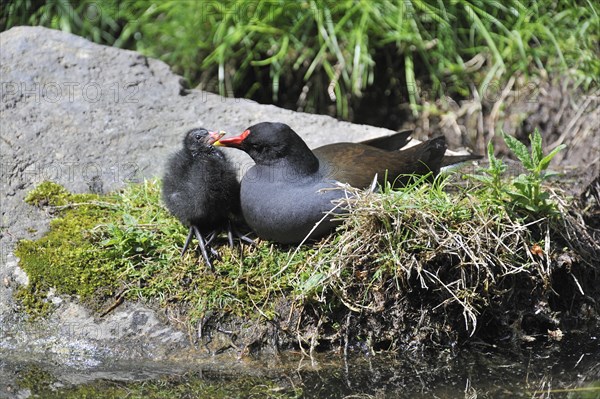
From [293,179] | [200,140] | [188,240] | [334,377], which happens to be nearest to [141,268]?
[188,240]

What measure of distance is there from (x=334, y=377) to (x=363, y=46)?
3.39 metres

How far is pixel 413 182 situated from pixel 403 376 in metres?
1.30

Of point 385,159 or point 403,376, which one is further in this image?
point 385,159

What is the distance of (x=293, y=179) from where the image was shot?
15.1ft

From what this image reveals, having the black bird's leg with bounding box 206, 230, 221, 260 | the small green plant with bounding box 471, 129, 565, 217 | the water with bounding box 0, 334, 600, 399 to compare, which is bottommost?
the water with bounding box 0, 334, 600, 399

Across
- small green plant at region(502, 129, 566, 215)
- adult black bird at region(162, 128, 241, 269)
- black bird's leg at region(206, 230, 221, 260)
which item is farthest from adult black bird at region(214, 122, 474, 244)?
small green plant at region(502, 129, 566, 215)

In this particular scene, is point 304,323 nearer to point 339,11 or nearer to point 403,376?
point 403,376

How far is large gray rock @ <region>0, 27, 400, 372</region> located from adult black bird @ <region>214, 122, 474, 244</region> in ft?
3.32

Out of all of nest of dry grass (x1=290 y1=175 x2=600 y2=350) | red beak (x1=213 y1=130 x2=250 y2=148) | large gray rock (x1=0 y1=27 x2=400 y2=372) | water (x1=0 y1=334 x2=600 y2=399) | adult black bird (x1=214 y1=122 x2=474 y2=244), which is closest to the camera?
water (x1=0 y1=334 x2=600 y2=399)

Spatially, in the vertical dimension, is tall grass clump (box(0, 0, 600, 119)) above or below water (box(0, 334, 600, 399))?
above

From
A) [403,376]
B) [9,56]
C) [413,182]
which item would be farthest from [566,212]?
[9,56]

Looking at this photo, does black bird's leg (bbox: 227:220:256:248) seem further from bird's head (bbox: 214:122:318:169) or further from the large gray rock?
the large gray rock

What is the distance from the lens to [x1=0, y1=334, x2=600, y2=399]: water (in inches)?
151

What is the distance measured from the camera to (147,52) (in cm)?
747
